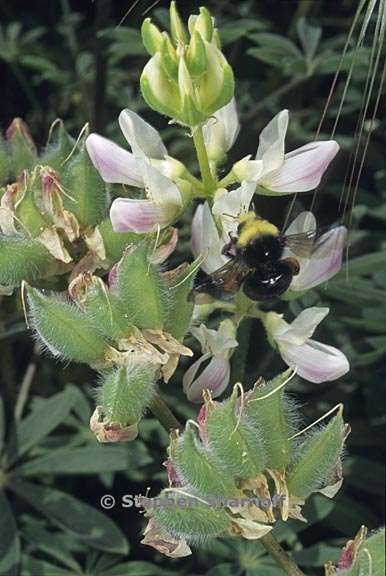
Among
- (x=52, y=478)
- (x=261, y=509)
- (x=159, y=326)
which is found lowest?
(x=52, y=478)

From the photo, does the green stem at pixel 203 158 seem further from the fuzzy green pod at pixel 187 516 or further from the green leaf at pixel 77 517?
the green leaf at pixel 77 517

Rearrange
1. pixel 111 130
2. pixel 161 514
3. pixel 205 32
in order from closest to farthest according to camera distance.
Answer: pixel 161 514 < pixel 205 32 < pixel 111 130

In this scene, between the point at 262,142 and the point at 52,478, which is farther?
the point at 52,478

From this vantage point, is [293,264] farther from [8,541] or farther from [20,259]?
[8,541]

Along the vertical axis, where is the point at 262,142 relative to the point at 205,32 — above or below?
below

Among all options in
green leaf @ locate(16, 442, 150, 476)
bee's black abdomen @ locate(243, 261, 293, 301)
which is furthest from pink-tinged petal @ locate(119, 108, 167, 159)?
green leaf @ locate(16, 442, 150, 476)

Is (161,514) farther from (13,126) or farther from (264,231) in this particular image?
(13,126)

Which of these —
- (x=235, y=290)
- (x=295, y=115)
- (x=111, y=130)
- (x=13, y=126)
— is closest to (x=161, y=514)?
(x=235, y=290)

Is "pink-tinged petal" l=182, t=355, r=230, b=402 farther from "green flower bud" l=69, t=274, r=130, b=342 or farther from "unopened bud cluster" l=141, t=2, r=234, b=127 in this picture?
"unopened bud cluster" l=141, t=2, r=234, b=127
